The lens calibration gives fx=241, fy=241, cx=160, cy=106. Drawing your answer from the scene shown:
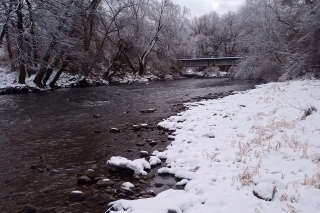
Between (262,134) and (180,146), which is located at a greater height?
(262,134)

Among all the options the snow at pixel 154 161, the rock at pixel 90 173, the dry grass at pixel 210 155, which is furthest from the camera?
the snow at pixel 154 161

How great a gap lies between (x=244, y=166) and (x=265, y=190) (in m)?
1.14

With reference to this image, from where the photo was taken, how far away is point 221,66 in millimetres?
50531

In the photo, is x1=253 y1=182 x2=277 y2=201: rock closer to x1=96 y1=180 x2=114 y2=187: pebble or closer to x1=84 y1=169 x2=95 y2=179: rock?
x1=96 y1=180 x2=114 y2=187: pebble

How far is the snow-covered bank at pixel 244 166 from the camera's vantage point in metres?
3.56

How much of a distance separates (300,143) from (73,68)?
76.4 feet

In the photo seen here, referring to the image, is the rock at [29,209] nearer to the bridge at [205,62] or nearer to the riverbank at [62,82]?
the riverbank at [62,82]

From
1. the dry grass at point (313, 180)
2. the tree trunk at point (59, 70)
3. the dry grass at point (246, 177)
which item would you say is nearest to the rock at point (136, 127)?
the dry grass at point (246, 177)

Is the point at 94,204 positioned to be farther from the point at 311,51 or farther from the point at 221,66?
the point at 221,66

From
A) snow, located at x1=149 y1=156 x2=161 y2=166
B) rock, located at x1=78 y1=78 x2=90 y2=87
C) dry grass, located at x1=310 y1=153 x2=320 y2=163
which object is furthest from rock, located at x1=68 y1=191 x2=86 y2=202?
rock, located at x1=78 y1=78 x2=90 y2=87

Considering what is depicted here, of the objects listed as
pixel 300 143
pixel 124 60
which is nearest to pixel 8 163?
pixel 300 143

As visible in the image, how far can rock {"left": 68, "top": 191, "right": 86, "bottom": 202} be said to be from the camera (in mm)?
4148

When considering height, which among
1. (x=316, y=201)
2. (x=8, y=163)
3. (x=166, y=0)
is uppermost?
(x=166, y=0)

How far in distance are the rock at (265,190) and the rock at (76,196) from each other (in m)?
2.86
